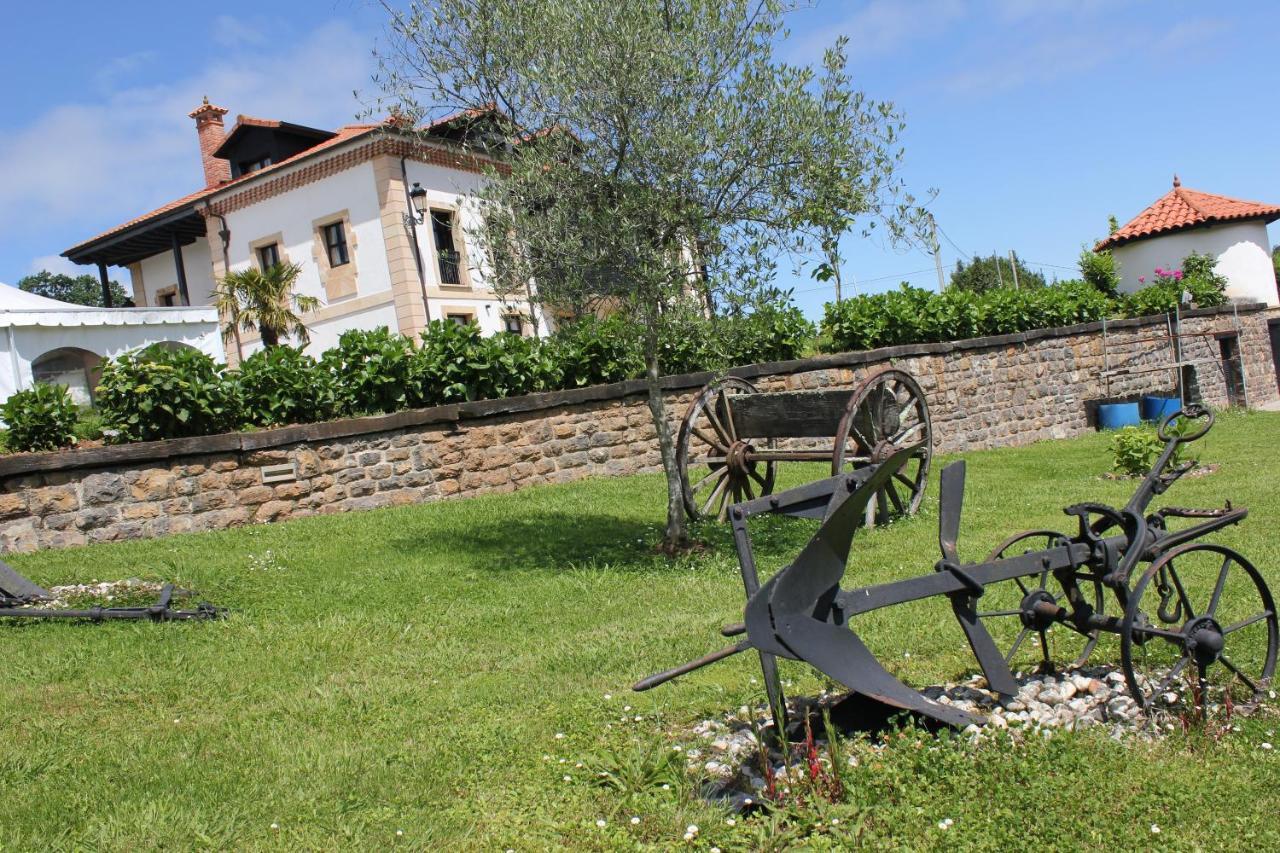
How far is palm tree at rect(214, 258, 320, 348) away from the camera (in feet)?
72.4

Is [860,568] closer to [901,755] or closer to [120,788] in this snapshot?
[901,755]

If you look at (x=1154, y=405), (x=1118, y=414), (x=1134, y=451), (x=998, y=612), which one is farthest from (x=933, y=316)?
(x=998, y=612)

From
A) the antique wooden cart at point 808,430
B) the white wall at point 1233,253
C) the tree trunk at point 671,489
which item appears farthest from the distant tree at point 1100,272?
the tree trunk at point 671,489

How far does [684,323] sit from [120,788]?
15.1 feet

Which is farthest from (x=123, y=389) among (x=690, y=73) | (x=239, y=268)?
(x=239, y=268)

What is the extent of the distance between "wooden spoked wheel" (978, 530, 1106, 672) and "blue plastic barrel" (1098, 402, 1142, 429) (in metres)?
13.2

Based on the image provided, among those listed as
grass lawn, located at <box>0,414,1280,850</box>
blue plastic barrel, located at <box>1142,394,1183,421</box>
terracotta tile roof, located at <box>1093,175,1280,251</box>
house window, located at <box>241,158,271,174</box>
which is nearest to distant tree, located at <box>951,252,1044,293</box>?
terracotta tile roof, located at <box>1093,175,1280,251</box>

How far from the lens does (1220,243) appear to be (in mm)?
22469

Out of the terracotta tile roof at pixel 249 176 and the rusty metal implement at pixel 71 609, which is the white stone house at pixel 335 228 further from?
the rusty metal implement at pixel 71 609

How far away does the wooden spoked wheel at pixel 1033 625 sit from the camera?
12.2 feet

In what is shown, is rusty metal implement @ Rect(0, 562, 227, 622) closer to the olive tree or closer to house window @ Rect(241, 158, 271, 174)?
the olive tree

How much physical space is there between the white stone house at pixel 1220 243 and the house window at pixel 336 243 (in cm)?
1831

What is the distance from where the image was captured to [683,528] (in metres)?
7.42

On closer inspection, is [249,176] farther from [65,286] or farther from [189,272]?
[65,286]
